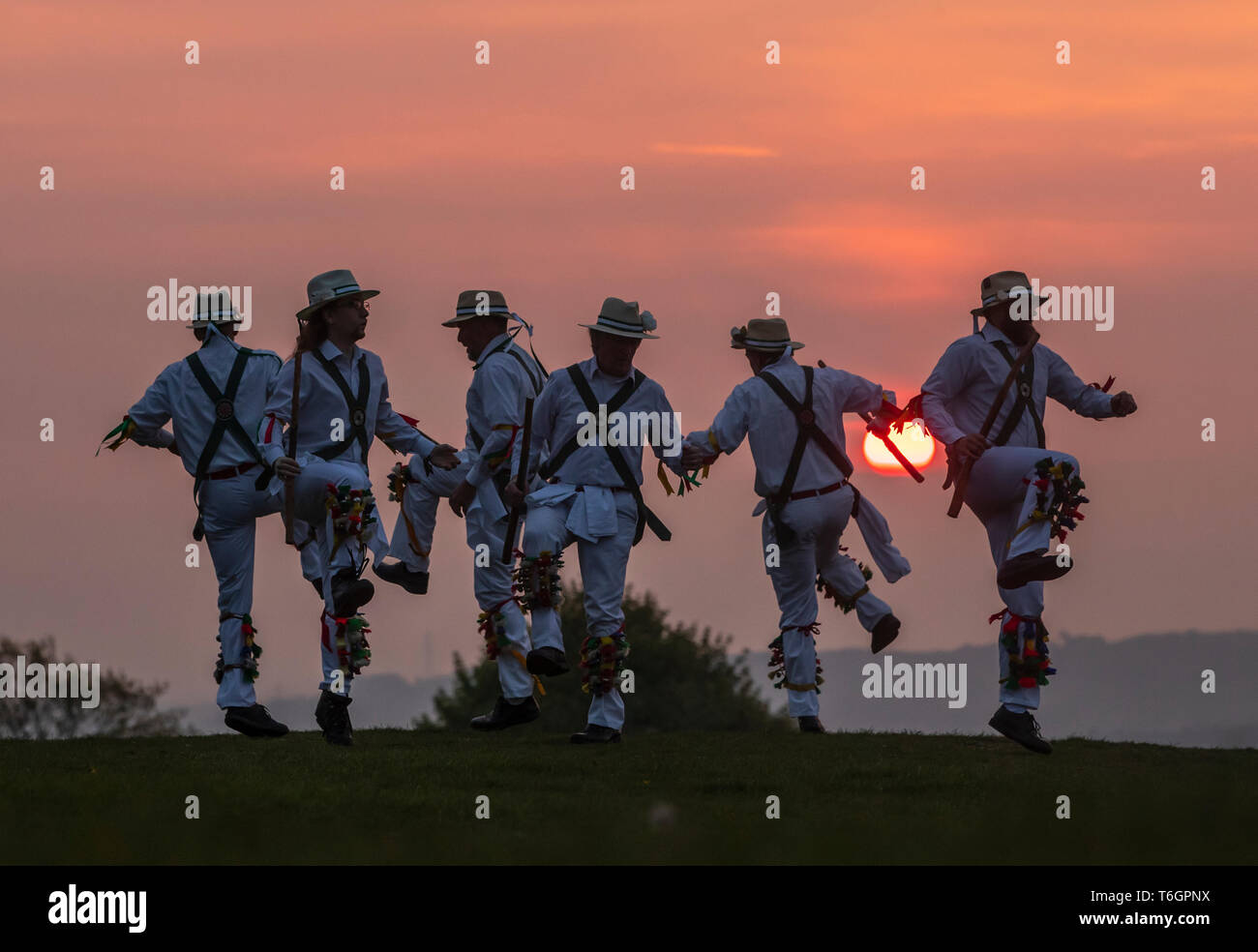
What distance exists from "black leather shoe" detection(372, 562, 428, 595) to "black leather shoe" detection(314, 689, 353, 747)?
213 centimetres

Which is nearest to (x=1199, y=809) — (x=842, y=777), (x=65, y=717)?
(x=842, y=777)

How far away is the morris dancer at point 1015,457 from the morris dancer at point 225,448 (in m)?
4.74

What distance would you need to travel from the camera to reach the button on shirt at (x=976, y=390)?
13789 millimetres

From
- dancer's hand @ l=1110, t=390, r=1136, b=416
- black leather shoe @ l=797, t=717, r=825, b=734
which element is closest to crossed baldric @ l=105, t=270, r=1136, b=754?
dancer's hand @ l=1110, t=390, r=1136, b=416

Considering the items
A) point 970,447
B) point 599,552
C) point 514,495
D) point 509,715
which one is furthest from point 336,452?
point 970,447

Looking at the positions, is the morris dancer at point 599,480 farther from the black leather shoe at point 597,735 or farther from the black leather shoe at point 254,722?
the black leather shoe at point 254,722

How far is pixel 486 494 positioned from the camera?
1537 cm

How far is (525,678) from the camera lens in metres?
15.6

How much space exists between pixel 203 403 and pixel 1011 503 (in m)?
5.72

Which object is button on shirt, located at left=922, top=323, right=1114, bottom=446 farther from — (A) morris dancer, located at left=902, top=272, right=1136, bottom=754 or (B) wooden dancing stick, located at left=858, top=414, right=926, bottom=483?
(B) wooden dancing stick, located at left=858, top=414, right=926, bottom=483

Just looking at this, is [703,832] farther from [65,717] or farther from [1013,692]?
[65,717]

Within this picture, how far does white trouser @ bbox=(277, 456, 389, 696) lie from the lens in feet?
43.7

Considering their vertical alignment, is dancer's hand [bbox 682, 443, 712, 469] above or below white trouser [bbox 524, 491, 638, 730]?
above
